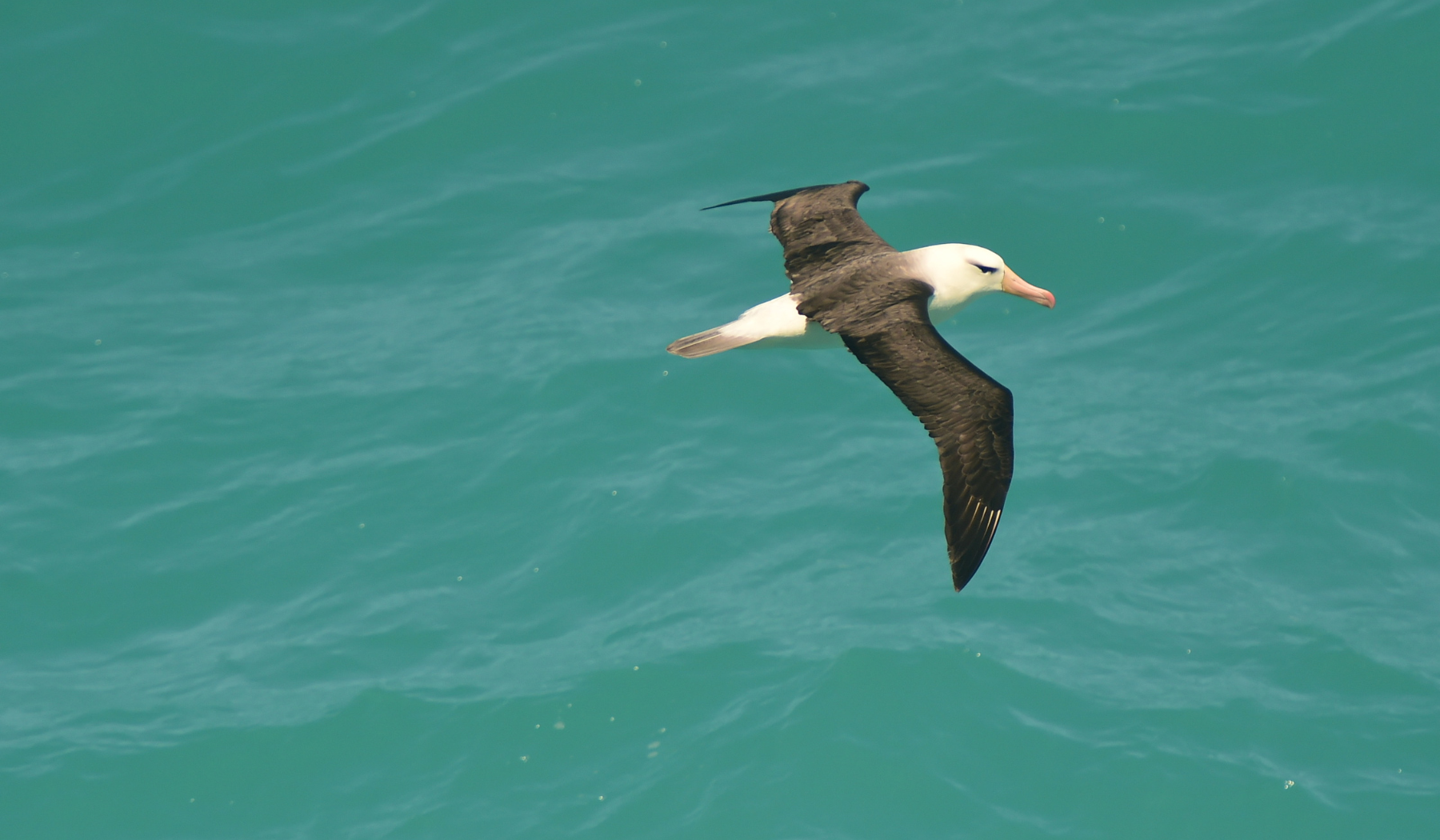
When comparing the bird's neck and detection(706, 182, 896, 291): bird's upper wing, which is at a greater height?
detection(706, 182, 896, 291): bird's upper wing

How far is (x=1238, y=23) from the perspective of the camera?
2036 cm

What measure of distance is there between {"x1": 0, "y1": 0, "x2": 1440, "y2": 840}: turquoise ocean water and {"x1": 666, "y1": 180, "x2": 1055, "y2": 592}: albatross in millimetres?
3510

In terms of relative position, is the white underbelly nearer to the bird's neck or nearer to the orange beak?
the bird's neck

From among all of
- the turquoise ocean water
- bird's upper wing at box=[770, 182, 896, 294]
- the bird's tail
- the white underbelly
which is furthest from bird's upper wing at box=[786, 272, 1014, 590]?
the turquoise ocean water

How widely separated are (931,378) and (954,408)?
0.27 m

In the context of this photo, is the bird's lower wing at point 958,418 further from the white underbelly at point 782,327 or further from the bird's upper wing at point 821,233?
the bird's upper wing at point 821,233

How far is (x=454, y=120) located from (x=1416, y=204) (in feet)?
36.2

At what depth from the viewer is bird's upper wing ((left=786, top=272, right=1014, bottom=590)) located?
10.6 metres

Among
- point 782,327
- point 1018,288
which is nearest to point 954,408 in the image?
point 782,327

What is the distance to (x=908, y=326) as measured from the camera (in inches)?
447

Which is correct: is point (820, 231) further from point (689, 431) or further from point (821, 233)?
point (689, 431)

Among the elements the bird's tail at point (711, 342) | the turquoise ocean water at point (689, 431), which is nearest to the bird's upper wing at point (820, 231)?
the bird's tail at point (711, 342)

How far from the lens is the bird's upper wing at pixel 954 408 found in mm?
10625

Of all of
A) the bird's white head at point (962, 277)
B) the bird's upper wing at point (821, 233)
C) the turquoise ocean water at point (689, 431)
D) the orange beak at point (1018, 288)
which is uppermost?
the bird's upper wing at point (821, 233)
